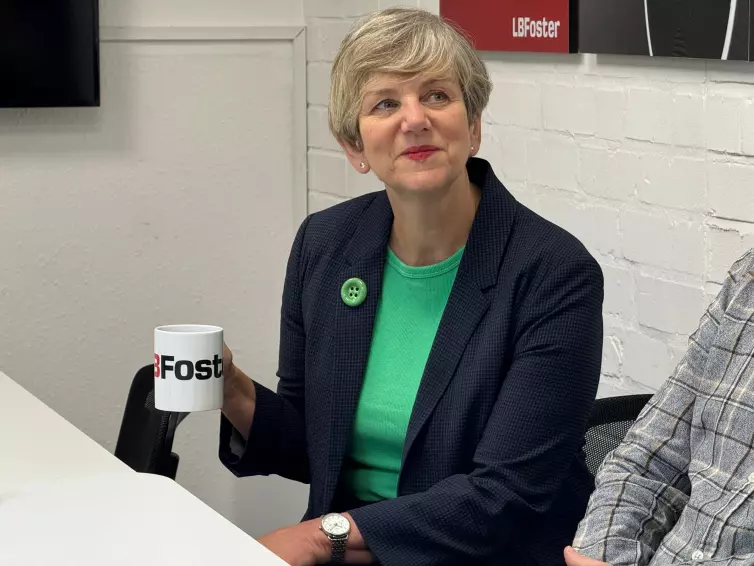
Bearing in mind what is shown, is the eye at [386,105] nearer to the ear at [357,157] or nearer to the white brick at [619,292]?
the ear at [357,157]

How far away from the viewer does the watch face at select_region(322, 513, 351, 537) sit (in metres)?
1.70

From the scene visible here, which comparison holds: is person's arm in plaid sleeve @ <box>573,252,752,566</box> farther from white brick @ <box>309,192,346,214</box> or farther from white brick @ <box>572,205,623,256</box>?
white brick @ <box>309,192,346,214</box>

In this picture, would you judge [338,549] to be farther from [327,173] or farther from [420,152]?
[327,173]

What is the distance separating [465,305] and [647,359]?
621 millimetres

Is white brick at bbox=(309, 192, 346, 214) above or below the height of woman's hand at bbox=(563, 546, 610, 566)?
above

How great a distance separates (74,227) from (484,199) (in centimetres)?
161

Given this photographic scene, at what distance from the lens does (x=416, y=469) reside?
1.78 metres

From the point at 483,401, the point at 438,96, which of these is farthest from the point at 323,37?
the point at 483,401

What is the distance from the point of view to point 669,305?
2189 mm

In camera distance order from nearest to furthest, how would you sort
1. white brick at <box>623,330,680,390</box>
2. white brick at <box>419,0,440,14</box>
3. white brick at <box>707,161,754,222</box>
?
1. white brick at <box>707,161,754,222</box>
2. white brick at <box>623,330,680,390</box>
3. white brick at <box>419,0,440,14</box>

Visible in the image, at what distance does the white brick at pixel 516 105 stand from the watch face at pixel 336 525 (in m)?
1.14

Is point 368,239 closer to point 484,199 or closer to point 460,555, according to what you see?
point 484,199

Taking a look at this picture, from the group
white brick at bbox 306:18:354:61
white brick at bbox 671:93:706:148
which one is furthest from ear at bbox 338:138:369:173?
white brick at bbox 306:18:354:61

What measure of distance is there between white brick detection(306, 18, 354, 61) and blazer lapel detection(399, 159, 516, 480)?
1.50m
